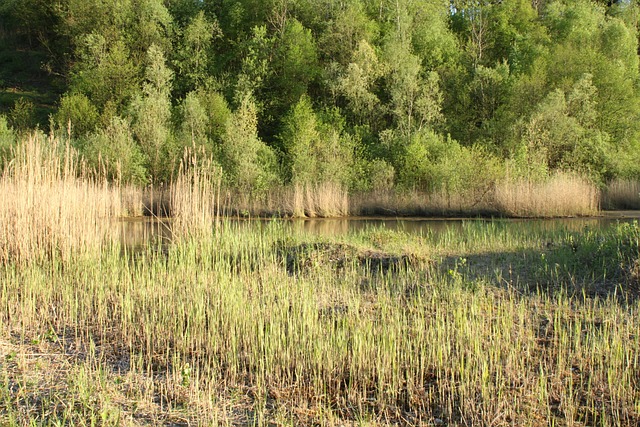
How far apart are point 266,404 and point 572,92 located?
30.6 m

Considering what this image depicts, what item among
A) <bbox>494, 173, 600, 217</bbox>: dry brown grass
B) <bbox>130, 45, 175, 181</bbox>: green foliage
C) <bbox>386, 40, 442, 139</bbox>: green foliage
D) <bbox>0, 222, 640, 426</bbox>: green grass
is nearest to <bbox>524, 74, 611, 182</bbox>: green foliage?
<bbox>494, 173, 600, 217</bbox>: dry brown grass

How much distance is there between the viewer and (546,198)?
2008 cm

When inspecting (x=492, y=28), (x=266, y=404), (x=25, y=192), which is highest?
(x=492, y=28)

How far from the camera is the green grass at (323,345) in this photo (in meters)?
4.00

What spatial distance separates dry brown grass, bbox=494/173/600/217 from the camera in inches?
792

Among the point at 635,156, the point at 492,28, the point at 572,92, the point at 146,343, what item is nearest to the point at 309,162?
the point at 572,92

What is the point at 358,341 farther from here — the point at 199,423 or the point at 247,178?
the point at 247,178

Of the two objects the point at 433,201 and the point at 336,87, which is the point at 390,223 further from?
the point at 336,87

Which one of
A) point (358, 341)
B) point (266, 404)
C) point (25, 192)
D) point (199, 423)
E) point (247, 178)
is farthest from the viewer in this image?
point (247, 178)

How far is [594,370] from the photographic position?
4535mm

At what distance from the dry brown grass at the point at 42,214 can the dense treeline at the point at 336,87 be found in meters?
13.7

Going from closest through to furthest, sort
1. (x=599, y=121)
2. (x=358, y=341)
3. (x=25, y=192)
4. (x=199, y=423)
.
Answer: (x=199, y=423) < (x=358, y=341) < (x=25, y=192) < (x=599, y=121)

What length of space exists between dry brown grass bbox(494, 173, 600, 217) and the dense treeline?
5.63 ft

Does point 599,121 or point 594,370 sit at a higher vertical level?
point 599,121
